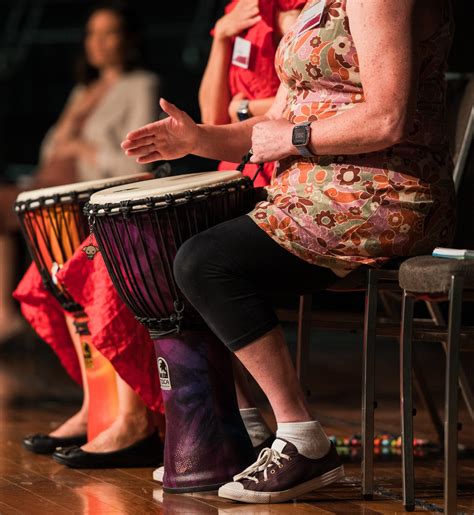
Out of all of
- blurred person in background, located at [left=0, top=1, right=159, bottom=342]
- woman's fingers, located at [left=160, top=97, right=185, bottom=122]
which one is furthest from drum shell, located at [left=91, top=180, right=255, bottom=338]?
blurred person in background, located at [left=0, top=1, right=159, bottom=342]

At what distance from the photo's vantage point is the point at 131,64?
4.99 metres

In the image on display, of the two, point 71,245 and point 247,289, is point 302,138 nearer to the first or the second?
point 247,289

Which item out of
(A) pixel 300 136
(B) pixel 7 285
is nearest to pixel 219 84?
(A) pixel 300 136

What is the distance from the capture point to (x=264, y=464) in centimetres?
255

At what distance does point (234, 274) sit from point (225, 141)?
0.49 m

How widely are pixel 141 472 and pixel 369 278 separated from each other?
0.86 meters

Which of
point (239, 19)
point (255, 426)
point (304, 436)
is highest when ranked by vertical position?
point (239, 19)

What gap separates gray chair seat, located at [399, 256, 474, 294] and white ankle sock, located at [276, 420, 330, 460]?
40 cm

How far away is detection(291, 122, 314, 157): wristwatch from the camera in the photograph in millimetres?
2488

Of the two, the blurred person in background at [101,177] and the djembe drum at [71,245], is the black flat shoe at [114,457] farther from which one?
the djembe drum at [71,245]

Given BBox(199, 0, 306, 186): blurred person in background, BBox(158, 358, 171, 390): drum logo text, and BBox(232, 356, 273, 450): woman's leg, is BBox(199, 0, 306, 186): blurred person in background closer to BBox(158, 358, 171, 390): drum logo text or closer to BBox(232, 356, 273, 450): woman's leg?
BBox(232, 356, 273, 450): woman's leg

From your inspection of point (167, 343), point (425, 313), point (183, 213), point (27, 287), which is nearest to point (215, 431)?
point (167, 343)

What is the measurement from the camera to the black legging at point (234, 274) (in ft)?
8.14

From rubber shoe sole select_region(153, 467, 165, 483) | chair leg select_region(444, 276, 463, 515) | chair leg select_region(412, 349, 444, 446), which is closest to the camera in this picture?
chair leg select_region(444, 276, 463, 515)
